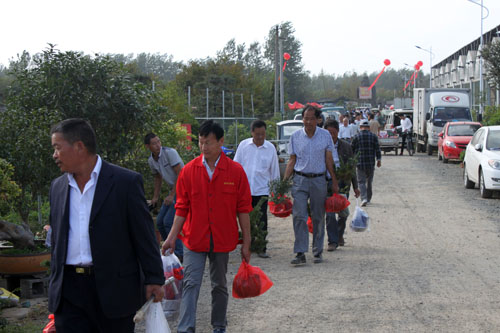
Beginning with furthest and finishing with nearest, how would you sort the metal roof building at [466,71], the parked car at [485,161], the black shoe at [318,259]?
the metal roof building at [466,71] < the parked car at [485,161] < the black shoe at [318,259]

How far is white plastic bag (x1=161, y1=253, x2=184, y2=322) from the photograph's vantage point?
5.94 m

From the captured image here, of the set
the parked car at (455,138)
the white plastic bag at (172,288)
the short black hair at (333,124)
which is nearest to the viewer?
the white plastic bag at (172,288)

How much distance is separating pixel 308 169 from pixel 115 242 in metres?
5.50

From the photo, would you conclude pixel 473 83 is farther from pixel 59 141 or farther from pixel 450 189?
pixel 59 141

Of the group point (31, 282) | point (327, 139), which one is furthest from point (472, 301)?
point (31, 282)

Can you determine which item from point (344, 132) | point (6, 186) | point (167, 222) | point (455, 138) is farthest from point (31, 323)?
point (455, 138)

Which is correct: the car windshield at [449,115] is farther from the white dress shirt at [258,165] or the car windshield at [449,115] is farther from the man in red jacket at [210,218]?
the man in red jacket at [210,218]

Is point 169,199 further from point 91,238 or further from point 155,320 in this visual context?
point 91,238

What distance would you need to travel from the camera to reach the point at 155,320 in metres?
4.25

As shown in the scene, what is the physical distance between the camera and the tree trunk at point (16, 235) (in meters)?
7.70

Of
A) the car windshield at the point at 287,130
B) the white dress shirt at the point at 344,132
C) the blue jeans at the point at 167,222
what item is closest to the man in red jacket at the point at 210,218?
the blue jeans at the point at 167,222

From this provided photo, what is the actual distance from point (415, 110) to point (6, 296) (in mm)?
33866

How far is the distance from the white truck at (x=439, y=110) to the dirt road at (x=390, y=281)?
1873 cm

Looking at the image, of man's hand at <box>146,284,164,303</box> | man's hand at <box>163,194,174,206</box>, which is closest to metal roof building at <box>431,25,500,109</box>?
man's hand at <box>163,194,174,206</box>
